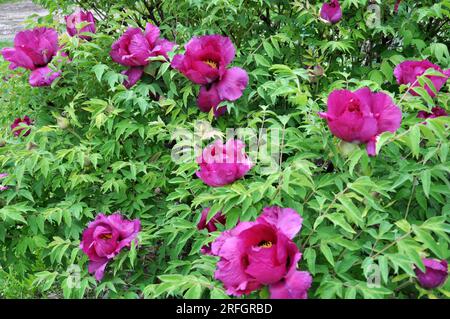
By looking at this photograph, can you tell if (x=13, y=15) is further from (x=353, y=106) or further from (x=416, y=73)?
(x=353, y=106)

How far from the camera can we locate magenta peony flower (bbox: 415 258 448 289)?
1.13 metres

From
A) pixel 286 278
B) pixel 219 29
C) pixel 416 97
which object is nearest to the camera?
pixel 286 278

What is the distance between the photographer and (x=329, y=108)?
130 cm

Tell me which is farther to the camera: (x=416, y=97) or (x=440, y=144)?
(x=416, y=97)

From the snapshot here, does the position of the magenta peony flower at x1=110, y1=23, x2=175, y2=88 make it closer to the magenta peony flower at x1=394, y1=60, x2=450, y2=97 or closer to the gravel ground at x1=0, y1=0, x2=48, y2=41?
the magenta peony flower at x1=394, y1=60, x2=450, y2=97

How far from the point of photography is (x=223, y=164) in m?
1.38

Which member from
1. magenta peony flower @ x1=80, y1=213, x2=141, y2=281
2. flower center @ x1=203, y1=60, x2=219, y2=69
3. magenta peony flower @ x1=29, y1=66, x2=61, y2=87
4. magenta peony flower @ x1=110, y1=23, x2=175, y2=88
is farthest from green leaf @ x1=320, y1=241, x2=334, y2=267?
magenta peony flower @ x1=29, y1=66, x2=61, y2=87

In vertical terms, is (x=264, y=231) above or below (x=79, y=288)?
above

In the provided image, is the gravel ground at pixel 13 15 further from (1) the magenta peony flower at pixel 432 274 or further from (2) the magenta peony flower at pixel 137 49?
(1) the magenta peony flower at pixel 432 274

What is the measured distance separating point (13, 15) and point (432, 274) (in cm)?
1090
